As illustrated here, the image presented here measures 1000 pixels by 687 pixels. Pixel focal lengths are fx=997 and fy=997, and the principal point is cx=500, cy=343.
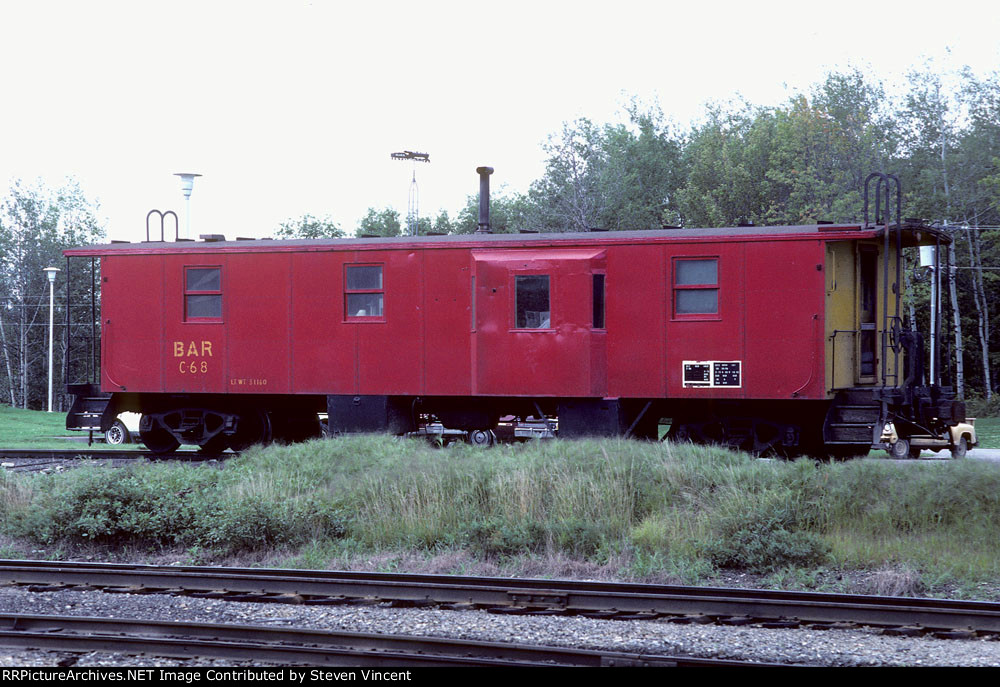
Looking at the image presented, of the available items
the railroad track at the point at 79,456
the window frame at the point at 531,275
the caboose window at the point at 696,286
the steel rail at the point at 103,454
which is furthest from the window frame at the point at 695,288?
the steel rail at the point at 103,454

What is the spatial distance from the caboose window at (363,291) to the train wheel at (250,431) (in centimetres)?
238

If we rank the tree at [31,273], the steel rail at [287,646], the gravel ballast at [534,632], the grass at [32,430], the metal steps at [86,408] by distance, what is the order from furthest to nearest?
the tree at [31,273], the grass at [32,430], the metal steps at [86,408], the gravel ballast at [534,632], the steel rail at [287,646]

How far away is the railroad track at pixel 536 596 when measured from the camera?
6852 millimetres

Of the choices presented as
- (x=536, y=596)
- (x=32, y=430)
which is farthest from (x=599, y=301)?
(x=32, y=430)

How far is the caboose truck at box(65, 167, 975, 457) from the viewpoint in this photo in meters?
13.1

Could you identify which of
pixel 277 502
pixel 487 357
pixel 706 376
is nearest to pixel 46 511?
pixel 277 502

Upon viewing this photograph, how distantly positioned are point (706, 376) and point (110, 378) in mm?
9208

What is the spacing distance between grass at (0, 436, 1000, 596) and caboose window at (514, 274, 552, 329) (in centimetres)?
287

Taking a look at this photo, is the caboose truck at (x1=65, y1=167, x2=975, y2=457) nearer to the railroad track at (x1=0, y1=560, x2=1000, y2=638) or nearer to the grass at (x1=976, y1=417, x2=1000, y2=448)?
the railroad track at (x1=0, y1=560, x2=1000, y2=638)

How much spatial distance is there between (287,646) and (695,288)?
Result: 8.66 m

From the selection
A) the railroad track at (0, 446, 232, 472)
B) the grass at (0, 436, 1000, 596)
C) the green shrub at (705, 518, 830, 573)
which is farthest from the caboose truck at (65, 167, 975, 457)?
the green shrub at (705, 518, 830, 573)

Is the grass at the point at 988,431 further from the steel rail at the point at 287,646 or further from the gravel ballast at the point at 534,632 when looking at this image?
the steel rail at the point at 287,646

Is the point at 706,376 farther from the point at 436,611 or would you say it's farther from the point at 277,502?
the point at 436,611

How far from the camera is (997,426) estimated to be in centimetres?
2727
